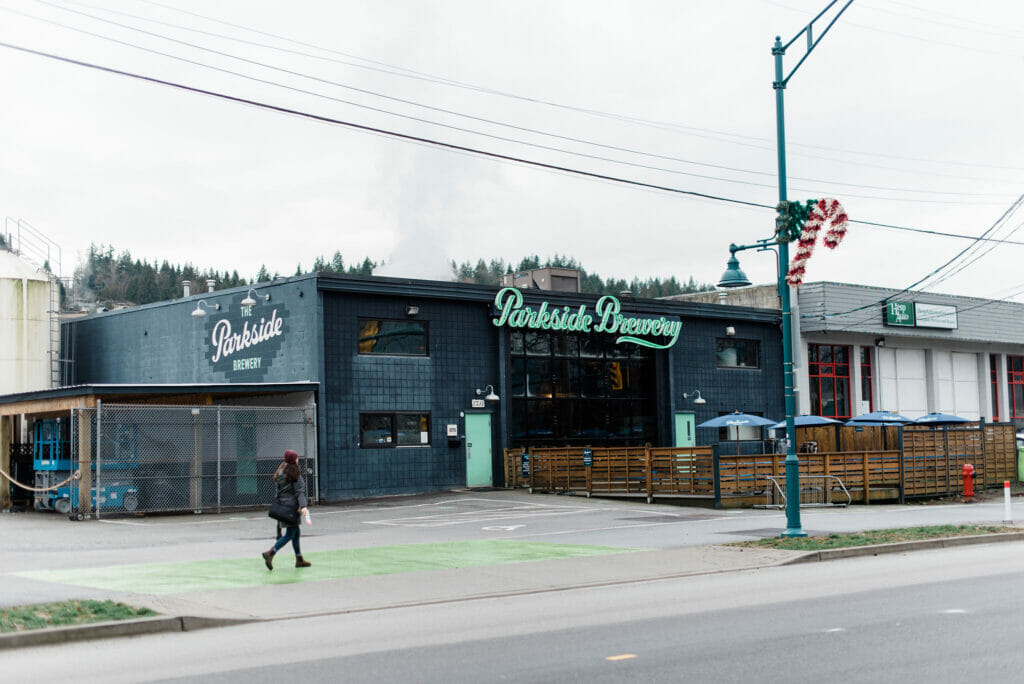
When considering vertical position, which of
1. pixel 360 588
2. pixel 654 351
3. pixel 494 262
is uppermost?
pixel 494 262

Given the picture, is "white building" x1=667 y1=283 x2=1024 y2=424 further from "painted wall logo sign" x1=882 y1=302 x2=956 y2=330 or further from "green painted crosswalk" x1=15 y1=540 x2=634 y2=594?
"green painted crosswalk" x1=15 y1=540 x2=634 y2=594

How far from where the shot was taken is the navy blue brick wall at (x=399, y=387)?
3062 centimetres

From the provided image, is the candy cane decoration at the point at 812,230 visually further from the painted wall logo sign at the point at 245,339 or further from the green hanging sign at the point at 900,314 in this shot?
the green hanging sign at the point at 900,314

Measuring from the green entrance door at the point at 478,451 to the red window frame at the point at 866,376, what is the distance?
816 inches

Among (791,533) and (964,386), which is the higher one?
(964,386)

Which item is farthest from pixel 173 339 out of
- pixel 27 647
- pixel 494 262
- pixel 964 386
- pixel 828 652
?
pixel 494 262

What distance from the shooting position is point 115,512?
84.3ft

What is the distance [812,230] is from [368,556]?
364 inches

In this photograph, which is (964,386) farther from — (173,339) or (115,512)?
(115,512)

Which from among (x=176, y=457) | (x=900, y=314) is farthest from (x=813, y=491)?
(x=900, y=314)

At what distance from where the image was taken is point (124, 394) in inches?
1009

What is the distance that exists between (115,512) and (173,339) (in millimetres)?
12102

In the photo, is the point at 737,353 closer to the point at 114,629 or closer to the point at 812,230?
the point at 812,230

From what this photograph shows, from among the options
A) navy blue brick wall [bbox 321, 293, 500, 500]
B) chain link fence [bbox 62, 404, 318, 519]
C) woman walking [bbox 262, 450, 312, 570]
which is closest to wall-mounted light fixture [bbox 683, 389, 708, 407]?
navy blue brick wall [bbox 321, 293, 500, 500]
